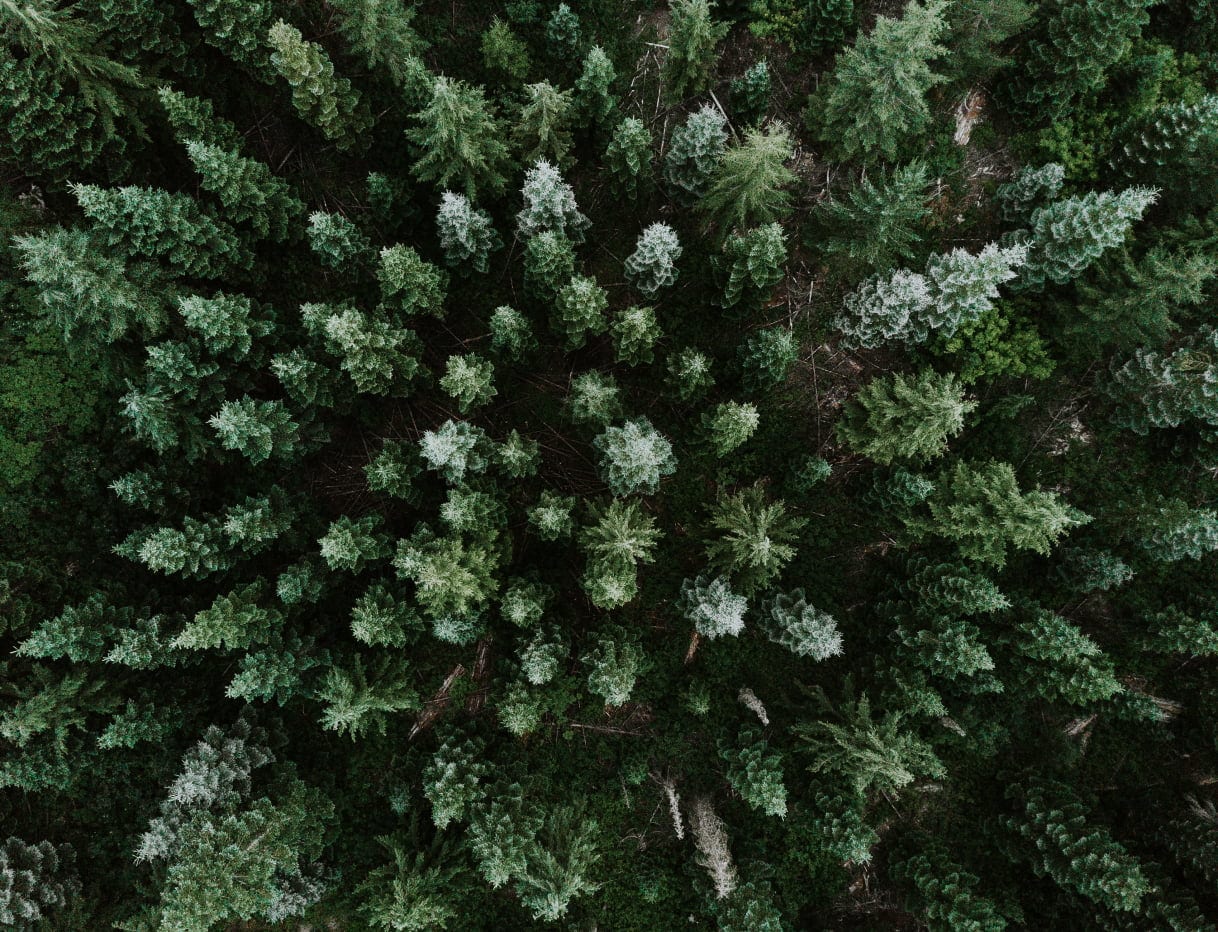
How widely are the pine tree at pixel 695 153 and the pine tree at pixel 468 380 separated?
6.12m

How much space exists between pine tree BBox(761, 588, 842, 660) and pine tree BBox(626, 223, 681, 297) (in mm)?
7712

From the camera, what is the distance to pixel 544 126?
12.3 metres

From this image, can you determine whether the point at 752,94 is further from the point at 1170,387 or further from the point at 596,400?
the point at 1170,387

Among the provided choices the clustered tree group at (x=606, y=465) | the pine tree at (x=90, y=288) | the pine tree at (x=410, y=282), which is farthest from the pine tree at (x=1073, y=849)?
the pine tree at (x=90, y=288)

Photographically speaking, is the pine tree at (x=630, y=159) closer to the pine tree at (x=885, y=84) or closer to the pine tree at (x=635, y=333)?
the pine tree at (x=635, y=333)

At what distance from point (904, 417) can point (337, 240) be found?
485 inches

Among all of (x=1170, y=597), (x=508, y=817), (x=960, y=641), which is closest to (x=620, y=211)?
(x=960, y=641)

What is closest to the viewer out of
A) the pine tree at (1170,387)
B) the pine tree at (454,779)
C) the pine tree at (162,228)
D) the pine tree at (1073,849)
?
the pine tree at (162,228)

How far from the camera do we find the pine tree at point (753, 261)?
1242 centimetres

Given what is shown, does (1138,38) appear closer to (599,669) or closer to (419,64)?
(419,64)

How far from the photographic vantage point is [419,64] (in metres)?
11.9

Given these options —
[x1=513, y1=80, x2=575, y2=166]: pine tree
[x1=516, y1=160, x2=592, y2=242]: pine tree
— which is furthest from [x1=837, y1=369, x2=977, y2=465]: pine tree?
[x1=513, y1=80, x2=575, y2=166]: pine tree

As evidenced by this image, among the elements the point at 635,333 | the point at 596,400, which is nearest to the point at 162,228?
the point at 596,400

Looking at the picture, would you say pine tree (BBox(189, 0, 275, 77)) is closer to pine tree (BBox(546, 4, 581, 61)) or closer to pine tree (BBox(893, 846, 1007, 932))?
pine tree (BBox(546, 4, 581, 61))
